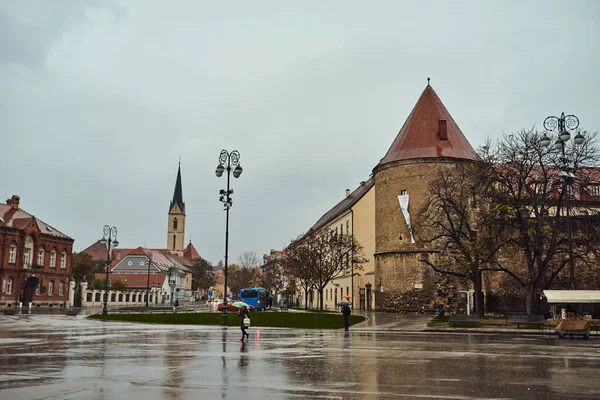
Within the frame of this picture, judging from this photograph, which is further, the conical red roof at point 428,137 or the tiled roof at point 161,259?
the tiled roof at point 161,259

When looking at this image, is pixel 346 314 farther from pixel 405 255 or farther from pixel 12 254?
pixel 12 254

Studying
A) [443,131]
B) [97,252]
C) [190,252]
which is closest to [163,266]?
[97,252]

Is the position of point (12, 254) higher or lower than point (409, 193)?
lower

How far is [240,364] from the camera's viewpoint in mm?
13625

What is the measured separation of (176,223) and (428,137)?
122680 mm

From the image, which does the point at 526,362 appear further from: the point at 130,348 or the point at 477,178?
the point at 477,178

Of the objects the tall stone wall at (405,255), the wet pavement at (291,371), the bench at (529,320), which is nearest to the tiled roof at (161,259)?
the tall stone wall at (405,255)

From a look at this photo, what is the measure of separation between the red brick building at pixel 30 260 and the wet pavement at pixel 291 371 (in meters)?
50.8

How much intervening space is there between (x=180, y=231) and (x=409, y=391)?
158 m

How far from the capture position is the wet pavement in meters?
9.61

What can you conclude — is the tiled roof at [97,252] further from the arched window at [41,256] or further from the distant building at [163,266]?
the arched window at [41,256]

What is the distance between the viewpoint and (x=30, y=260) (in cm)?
6838

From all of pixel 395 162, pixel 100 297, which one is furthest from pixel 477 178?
pixel 100 297

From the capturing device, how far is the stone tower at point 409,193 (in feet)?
158
